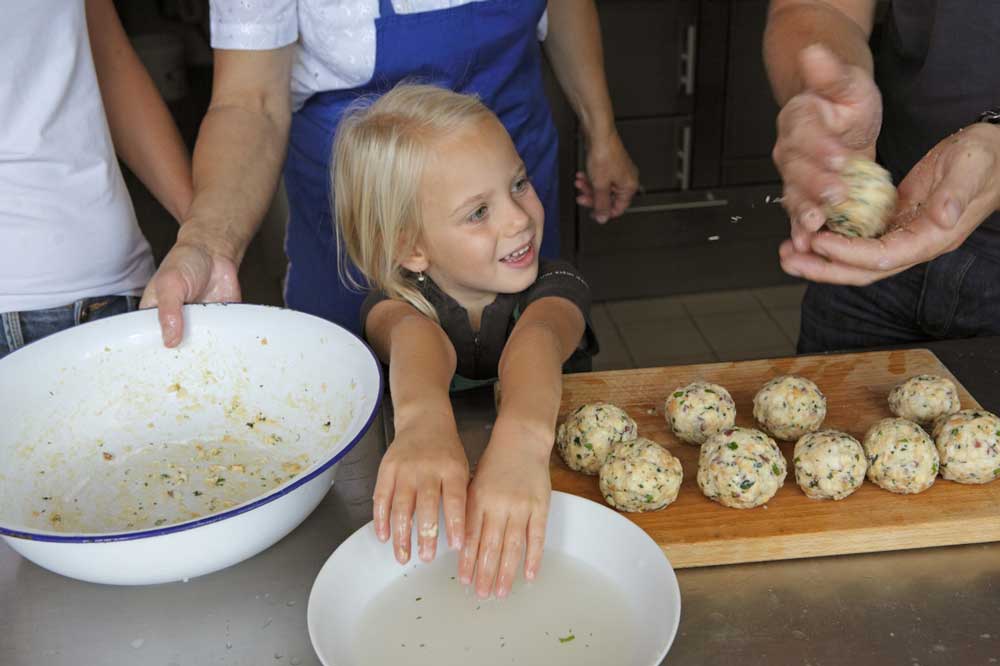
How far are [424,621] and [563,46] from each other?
118 cm

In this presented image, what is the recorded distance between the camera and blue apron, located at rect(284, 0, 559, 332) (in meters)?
1.42

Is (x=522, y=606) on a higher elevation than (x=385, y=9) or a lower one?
lower

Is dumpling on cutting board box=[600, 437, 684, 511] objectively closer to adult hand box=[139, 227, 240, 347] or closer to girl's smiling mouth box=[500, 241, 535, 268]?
girl's smiling mouth box=[500, 241, 535, 268]

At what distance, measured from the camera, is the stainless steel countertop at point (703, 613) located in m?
0.86

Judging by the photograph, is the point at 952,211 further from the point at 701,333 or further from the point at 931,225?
the point at 701,333

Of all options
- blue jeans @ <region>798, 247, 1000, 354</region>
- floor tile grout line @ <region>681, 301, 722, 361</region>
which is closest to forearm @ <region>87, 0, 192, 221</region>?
A: blue jeans @ <region>798, 247, 1000, 354</region>

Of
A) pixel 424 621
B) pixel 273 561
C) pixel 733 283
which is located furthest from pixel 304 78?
pixel 733 283

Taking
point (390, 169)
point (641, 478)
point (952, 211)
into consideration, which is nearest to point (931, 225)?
point (952, 211)

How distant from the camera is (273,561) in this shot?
3.26ft

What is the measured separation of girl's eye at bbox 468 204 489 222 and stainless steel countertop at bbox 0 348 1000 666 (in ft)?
1.66

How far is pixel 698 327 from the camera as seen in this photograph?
10.8ft

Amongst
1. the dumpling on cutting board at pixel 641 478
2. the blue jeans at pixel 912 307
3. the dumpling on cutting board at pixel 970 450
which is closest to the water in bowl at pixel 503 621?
the dumpling on cutting board at pixel 641 478

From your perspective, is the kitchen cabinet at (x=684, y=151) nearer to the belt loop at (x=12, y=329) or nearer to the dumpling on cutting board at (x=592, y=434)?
the dumpling on cutting board at (x=592, y=434)

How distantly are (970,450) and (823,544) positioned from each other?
0.68 feet
